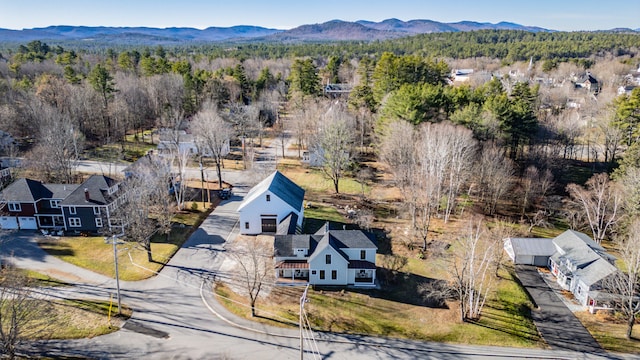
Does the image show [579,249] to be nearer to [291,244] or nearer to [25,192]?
[291,244]

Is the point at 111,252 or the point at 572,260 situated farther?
the point at 111,252

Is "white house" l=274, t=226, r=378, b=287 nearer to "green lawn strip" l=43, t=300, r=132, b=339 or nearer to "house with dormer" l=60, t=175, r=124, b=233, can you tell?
"green lawn strip" l=43, t=300, r=132, b=339

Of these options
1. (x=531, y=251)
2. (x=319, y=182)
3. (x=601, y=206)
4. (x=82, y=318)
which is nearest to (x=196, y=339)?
(x=82, y=318)

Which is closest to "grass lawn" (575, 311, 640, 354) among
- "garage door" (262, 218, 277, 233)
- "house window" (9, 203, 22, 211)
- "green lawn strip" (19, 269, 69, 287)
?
"garage door" (262, 218, 277, 233)

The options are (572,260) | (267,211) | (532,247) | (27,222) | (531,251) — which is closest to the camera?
(572,260)

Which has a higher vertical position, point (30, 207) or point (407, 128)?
point (407, 128)

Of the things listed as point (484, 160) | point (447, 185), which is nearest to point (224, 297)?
point (447, 185)
